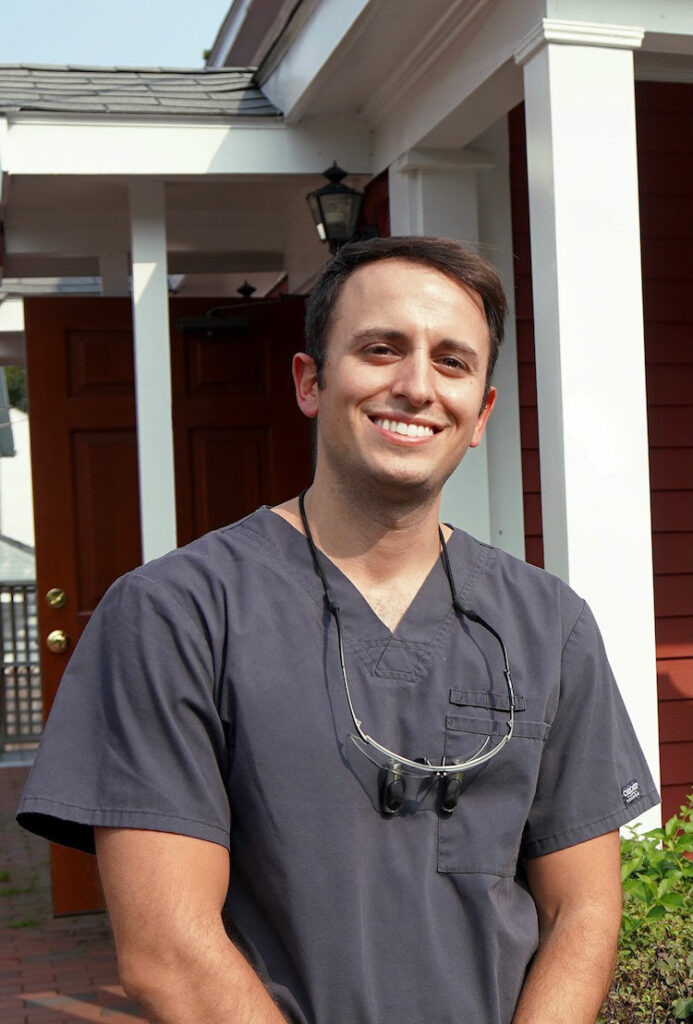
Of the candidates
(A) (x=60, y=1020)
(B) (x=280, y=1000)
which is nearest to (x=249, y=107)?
(A) (x=60, y=1020)

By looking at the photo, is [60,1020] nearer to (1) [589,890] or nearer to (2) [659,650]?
(2) [659,650]

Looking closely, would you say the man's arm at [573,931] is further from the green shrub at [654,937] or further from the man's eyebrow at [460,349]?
the green shrub at [654,937]

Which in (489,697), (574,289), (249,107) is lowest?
(489,697)

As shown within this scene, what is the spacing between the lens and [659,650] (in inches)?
186

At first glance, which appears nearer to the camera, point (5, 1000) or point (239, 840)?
point (239, 840)

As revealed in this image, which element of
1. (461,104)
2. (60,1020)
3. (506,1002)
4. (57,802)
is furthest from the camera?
(60,1020)

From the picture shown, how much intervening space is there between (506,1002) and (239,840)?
42 centimetres

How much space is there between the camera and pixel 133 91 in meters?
4.31

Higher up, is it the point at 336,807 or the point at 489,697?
the point at 489,697

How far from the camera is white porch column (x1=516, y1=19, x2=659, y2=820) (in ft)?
9.66

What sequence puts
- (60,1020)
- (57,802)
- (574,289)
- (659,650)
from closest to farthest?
1. (57,802)
2. (574,289)
3. (60,1020)
4. (659,650)

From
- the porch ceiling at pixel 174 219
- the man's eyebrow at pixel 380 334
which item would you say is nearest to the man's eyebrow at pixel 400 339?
the man's eyebrow at pixel 380 334

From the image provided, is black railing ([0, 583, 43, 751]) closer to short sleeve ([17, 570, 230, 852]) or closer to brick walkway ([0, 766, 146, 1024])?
brick walkway ([0, 766, 146, 1024])

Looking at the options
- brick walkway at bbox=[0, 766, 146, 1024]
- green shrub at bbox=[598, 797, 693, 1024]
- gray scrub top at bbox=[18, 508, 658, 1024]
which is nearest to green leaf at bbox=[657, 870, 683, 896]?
green shrub at bbox=[598, 797, 693, 1024]
